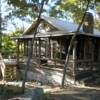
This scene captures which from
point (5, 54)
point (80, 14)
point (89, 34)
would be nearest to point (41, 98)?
point (80, 14)

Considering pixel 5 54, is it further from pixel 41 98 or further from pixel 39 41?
pixel 41 98

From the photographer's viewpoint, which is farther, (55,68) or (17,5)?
(55,68)

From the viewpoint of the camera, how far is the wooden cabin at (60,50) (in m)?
22.0

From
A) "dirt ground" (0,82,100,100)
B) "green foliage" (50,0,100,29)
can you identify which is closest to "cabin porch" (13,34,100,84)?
"green foliage" (50,0,100,29)

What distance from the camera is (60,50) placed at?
24.2 m

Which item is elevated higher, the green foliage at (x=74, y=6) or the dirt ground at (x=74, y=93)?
the green foliage at (x=74, y=6)

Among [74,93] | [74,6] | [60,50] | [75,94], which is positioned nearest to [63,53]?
[60,50]

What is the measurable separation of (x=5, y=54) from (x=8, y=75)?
9536 mm

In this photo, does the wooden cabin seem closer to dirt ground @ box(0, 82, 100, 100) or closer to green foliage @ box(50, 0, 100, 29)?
green foliage @ box(50, 0, 100, 29)

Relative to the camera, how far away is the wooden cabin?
868 inches

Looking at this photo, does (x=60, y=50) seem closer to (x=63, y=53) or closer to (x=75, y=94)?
(x=63, y=53)

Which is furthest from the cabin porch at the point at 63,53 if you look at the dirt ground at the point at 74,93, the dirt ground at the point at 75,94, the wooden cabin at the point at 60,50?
the dirt ground at the point at 75,94

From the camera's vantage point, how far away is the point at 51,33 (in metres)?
23.1

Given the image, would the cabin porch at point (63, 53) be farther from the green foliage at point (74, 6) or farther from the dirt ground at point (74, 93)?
the dirt ground at point (74, 93)
